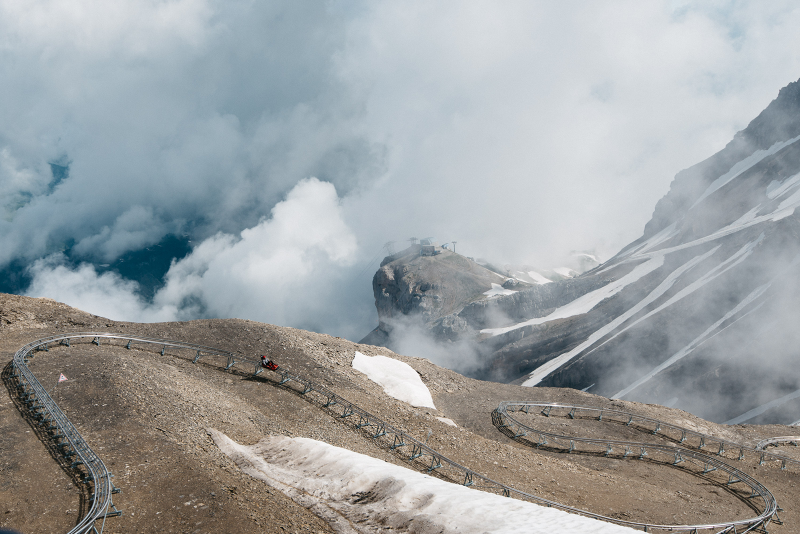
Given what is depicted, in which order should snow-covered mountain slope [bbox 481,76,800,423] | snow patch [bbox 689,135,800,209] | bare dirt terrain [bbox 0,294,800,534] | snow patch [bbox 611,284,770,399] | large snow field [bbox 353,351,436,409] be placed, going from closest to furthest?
bare dirt terrain [bbox 0,294,800,534] < large snow field [bbox 353,351,436,409] < snow-covered mountain slope [bbox 481,76,800,423] < snow patch [bbox 611,284,770,399] < snow patch [bbox 689,135,800,209]

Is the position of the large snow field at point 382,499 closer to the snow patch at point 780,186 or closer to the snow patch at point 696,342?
the snow patch at point 696,342

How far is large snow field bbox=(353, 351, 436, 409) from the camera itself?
138 feet

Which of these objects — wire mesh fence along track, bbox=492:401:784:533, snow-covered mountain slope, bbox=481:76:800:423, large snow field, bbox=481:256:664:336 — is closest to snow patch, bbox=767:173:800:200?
snow-covered mountain slope, bbox=481:76:800:423

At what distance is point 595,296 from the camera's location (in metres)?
150

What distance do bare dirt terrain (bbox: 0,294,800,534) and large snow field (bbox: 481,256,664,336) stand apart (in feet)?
340

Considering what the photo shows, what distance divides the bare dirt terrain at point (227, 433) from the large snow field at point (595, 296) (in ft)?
340

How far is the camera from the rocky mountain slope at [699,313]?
95375 millimetres

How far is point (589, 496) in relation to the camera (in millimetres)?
24531

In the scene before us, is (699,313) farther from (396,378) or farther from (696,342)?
(396,378)

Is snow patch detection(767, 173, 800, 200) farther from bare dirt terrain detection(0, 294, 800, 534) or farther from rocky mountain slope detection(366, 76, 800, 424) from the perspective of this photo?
bare dirt terrain detection(0, 294, 800, 534)

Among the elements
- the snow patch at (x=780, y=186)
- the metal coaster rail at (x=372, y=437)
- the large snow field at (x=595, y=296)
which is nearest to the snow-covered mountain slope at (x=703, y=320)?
the snow patch at (x=780, y=186)

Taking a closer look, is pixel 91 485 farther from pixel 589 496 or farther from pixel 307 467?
pixel 589 496

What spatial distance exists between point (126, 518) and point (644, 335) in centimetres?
12200

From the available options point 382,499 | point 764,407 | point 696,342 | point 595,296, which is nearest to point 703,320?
point 696,342
